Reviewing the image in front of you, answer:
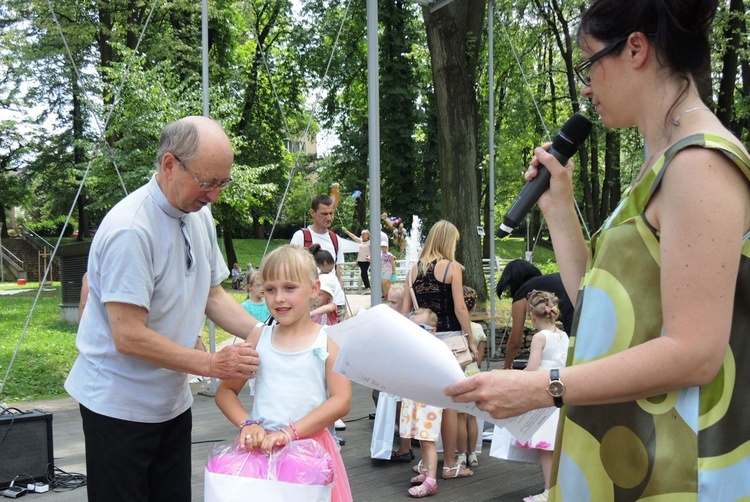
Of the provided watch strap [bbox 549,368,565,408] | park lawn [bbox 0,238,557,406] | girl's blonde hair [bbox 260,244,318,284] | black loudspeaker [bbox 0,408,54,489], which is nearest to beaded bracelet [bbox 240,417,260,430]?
girl's blonde hair [bbox 260,244,318,284]

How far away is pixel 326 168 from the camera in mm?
25984

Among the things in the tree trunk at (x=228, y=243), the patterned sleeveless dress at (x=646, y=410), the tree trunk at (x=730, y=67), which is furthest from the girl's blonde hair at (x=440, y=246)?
the tree trunk at (x=228, y=243)

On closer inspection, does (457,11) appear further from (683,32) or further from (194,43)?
(194,43)

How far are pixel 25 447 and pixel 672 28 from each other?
527 centimetres

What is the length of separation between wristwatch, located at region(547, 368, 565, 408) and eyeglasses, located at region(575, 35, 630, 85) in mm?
631

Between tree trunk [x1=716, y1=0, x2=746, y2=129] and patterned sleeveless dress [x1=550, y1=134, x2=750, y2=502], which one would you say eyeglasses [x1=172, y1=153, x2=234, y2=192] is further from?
tree trunk [x1=716, y1=0, x2=746, y2=129]

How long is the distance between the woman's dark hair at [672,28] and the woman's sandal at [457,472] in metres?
4.42

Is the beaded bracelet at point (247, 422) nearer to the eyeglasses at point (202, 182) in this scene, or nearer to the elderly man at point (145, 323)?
the elderly man at point (145, 323)

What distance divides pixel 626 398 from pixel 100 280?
5.70 feet

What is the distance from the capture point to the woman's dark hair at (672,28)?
132 centimetres

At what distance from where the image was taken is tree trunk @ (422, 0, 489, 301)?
457 inches

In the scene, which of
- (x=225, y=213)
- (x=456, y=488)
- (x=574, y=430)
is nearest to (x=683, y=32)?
(x=574, y=430)

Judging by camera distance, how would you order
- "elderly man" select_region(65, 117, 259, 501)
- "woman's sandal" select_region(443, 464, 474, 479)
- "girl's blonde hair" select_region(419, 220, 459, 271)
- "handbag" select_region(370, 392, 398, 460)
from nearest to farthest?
"elderly man" select_region(65, 117, 259, 501) → "woman's sandal" select_region(443, 464, 474, 479) → "handbag" select_region(370, 392, 398, 460) → "girl's blonde hair" select_region(419, 220, 459, 271)

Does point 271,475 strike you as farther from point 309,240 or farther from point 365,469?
point 309,240
